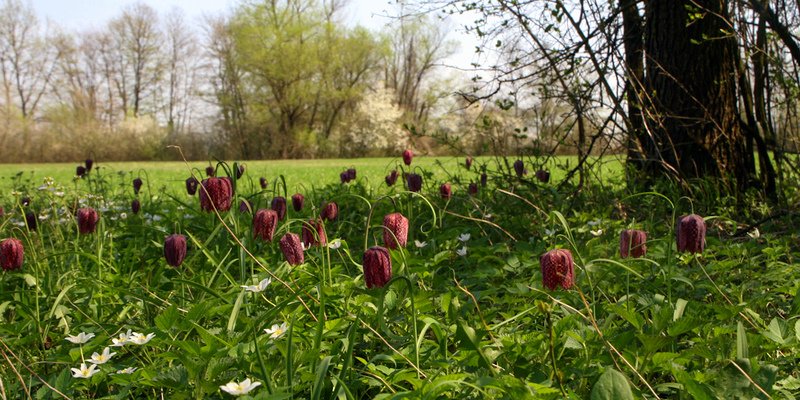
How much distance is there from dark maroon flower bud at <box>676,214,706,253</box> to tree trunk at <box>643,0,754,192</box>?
219cm

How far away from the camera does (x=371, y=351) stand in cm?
151

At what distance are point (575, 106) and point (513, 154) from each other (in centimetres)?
152

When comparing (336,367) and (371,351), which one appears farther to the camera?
(371,351)

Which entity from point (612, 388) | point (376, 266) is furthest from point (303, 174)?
point (612, 388)

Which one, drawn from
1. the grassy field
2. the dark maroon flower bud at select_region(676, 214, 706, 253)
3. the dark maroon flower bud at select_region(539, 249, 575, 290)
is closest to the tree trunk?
the grassy field

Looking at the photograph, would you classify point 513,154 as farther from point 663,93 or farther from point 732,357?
point 732,357

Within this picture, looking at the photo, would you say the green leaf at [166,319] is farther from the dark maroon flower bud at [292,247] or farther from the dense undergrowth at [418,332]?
the dark maroon flower bud at [292,247]

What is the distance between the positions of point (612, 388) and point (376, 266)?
558 mm

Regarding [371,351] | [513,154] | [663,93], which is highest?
[663,93]

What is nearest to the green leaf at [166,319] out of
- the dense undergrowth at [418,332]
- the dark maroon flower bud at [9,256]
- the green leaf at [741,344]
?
the dense undergrowth at [418,332]

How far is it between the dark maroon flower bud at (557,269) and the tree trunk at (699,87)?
100 inches

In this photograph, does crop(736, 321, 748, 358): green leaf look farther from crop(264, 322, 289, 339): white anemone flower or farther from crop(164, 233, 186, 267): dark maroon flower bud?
crop(164, 233, 186, 267): dark maroon flower bud

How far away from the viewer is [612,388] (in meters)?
0.95

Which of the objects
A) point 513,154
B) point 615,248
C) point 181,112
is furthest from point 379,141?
point 615,248
